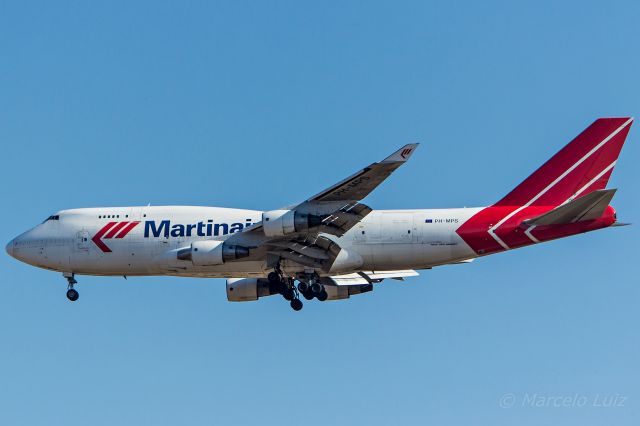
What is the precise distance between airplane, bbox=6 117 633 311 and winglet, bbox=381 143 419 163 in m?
1.60

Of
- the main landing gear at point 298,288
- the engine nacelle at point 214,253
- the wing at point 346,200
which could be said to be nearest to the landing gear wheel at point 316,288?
the main landing gear at point 298,288

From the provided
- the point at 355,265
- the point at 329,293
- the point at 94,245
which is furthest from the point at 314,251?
the point at 94,245

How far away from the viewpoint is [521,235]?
141 feet

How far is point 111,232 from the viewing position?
46.6 metres

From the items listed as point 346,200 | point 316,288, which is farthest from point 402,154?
point 316,288

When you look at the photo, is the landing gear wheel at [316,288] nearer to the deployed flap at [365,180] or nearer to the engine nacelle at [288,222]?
the engine nacelle at [288,222]

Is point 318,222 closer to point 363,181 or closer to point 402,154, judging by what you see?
point 363,181

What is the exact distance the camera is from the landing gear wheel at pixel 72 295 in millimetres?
48031

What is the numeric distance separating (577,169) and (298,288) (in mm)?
11332

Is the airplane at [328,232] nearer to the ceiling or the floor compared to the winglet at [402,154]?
nearer to the floor

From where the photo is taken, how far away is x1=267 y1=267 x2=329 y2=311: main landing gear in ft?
147

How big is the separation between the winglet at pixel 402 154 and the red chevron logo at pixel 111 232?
12.2 metres

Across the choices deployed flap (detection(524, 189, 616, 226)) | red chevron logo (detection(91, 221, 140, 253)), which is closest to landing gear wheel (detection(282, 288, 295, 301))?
red chevron logo (detection(91, 221, 140, 253))

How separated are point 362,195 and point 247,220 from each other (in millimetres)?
6059
